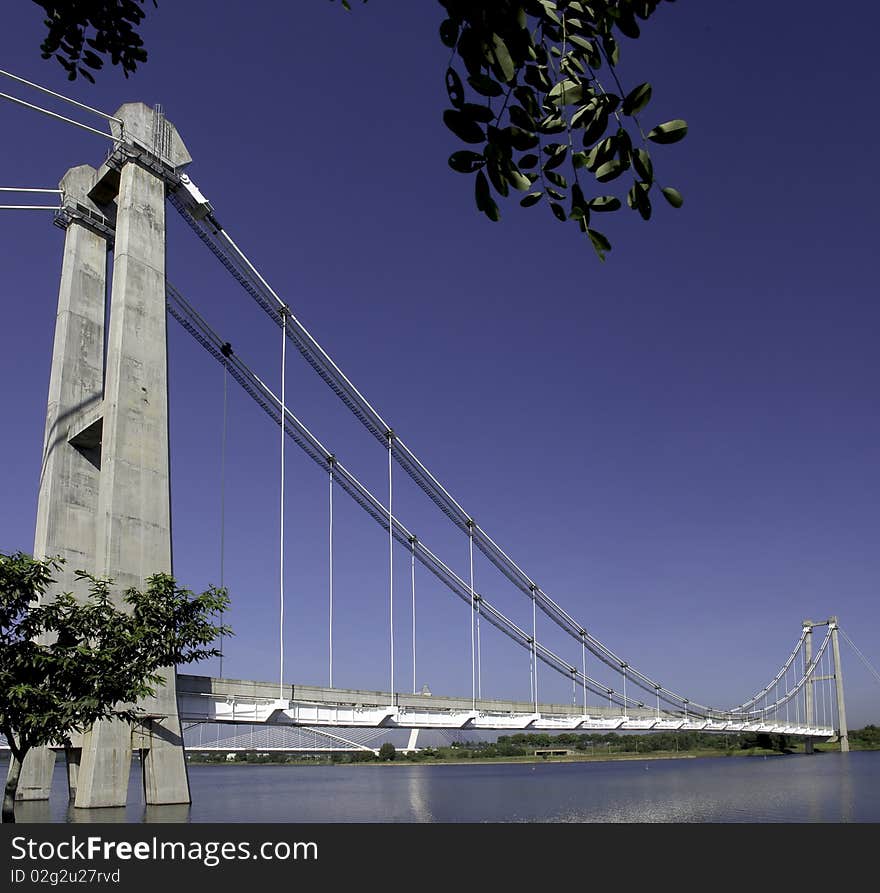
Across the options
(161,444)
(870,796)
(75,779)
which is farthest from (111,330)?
(870,796)

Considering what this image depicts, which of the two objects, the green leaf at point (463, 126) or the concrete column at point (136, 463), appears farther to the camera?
the concrete column at point (136, 463)

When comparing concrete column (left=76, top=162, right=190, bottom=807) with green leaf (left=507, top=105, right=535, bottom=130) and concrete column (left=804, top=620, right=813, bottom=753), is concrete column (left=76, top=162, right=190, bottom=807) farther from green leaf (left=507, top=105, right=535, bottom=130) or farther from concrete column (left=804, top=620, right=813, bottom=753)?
concrete column (left=804, top=620, right=813, bottom=753)

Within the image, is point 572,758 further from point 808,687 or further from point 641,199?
point 641,199

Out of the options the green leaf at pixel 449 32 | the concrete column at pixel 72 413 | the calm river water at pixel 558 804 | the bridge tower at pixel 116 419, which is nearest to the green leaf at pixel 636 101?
the green leaf at pixel 449 32

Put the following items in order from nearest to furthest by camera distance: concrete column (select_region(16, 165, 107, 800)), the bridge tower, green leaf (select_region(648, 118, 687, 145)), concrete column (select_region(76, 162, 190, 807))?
1. green leaf (select_region(648, 118, 687, 145))
2. concrete column (select_region(76, 162, 190, 807))
3. the bridge tower
4. concrete column (select_region(16, 165, 107, 800))

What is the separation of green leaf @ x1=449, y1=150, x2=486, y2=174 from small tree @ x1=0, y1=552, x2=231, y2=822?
1252 centimetres

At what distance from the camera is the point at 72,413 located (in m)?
31.2

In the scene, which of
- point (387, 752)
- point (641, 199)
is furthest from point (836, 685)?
point (641, 199)

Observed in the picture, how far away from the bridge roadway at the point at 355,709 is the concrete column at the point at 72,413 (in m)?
5.80

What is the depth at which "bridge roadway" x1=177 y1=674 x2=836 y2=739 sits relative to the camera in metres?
27.9

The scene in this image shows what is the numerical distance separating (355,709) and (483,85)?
3108cm

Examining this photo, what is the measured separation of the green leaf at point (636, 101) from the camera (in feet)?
10.8

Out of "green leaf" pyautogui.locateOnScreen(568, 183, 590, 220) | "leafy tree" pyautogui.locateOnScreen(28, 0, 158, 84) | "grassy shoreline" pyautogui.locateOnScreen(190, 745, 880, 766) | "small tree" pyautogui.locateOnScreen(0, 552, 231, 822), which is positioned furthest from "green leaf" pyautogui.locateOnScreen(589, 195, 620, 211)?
"grassy shoreline" pyautogui.locateOnScreen(190, 745, 880, 766)

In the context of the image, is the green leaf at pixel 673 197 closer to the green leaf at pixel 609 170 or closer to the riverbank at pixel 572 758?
the green leaf at pixel 609 170
